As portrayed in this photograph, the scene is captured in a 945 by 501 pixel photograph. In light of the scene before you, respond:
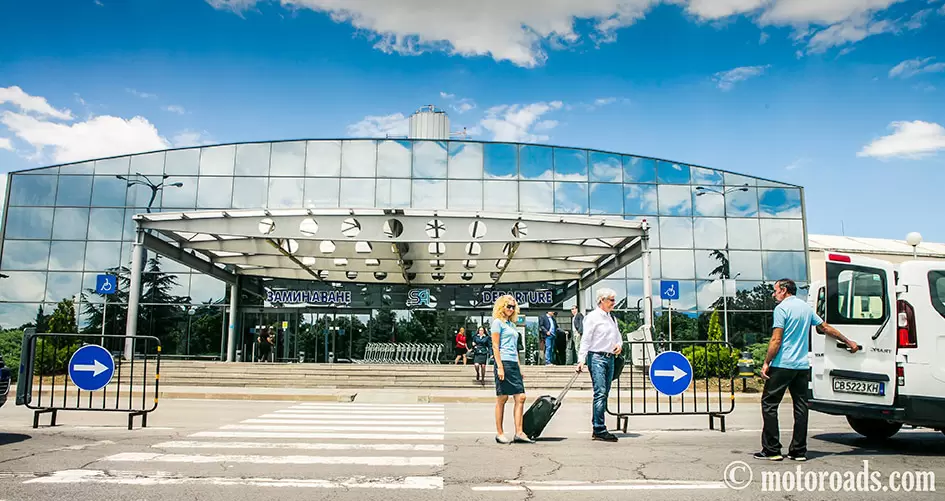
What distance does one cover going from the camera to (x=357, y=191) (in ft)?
104

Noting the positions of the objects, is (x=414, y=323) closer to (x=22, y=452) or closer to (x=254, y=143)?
(x=254, y=143)

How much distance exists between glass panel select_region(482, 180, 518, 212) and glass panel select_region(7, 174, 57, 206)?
66.2 feet

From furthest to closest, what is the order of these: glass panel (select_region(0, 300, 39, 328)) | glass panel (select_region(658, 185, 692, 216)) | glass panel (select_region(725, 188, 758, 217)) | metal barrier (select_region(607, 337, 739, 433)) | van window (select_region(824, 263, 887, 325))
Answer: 1. glass panel (select_region(725, 188, 758, 217))
2. glass panel (select_region(658, 185, 692, 216))
3. glass panel (select_region(0, 300, 39, 328))
4. metal barrier (select_region(607, 337, 739, 433))
5. van window (select_region(824, 263, 887, 325))

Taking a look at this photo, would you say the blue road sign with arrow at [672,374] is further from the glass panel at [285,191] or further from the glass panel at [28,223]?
the glass panel at [28,223]

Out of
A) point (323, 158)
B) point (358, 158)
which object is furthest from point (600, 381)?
point (323, 158)

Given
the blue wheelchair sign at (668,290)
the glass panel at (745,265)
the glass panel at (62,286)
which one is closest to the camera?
the blue wheelchair sign at (668,290)

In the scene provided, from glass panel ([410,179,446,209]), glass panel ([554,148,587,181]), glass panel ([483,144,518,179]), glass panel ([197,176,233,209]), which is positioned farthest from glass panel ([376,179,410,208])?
glass panel ([554,148,587,181])

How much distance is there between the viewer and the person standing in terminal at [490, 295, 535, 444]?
7883 mm

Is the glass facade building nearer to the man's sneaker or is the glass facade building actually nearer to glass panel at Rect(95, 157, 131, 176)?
glass panel at Rect(95, 157, 131, 176)

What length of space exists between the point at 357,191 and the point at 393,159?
2.27 m

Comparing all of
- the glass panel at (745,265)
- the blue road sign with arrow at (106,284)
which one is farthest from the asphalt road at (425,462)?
the glass panel at (745,265)

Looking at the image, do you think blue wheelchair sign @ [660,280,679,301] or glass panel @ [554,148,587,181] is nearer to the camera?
blue wheelchair sign @ [660,280,679,301]

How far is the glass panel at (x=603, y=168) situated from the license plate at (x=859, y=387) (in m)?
25.4

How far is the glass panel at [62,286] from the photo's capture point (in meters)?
30.7
